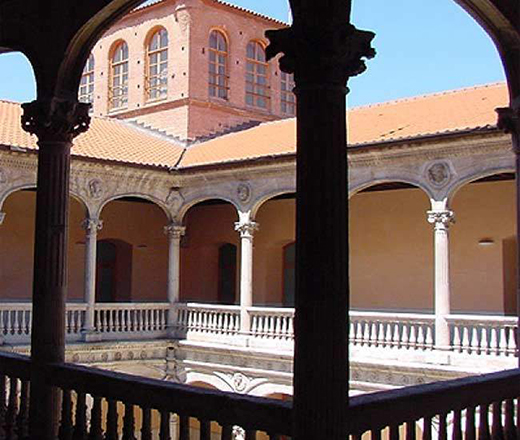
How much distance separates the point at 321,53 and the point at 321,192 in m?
0.64

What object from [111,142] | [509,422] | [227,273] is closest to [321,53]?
[509,422]

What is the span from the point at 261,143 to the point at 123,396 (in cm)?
1303

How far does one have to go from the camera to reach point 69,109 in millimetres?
5688

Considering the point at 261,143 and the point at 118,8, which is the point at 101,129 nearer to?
the point at 261,143

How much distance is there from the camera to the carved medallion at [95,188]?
52.1ft

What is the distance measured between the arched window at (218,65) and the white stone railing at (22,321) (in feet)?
27.7

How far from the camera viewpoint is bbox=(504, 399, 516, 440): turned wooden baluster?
15.0ft

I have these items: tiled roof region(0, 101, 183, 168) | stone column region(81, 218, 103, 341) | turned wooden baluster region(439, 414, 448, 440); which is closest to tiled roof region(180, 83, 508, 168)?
tiled roof region(0, 101, 183, 168)

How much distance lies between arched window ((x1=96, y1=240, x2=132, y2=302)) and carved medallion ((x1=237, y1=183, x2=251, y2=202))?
5.20m

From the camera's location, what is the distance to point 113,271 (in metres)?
20.8

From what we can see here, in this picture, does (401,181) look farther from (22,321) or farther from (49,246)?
(49,246)

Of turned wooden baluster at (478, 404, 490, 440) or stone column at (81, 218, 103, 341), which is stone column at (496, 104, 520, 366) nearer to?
turned wooden baluster at (478, 404, 490, 440)

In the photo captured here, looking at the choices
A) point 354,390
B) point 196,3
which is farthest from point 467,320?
point 196,3

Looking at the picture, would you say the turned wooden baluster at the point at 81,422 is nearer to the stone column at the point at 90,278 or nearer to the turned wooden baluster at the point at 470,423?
the turned wooden baluster at the point at 470,423
